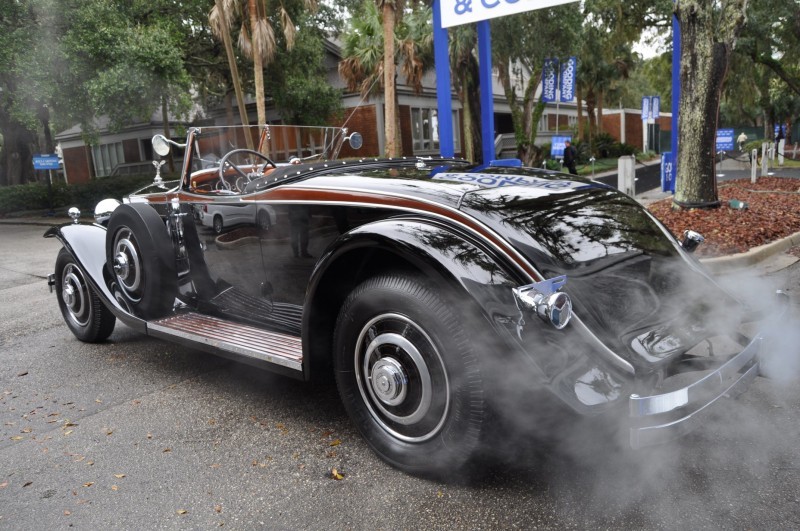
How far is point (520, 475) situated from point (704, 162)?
23.2ft

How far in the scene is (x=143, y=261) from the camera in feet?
13.5

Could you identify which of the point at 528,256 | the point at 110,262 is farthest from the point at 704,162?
the point at 110,262

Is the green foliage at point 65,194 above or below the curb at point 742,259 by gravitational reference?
above

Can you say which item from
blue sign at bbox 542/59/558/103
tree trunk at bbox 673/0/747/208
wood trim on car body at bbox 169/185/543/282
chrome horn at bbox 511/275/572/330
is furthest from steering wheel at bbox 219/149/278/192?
blue sign at bbox 542/59/558/103

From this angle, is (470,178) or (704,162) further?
(704,162)

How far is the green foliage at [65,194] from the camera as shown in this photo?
22578mm

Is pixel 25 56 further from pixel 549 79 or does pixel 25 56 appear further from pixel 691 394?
pixel 691 394

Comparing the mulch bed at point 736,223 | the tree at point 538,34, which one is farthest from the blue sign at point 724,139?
the mulch bed at point 736,223

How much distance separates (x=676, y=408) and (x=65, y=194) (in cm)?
2487

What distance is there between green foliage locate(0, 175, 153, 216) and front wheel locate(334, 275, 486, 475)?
21.8m

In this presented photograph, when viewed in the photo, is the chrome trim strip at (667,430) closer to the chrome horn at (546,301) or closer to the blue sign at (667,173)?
the chrome horn at (546,301)

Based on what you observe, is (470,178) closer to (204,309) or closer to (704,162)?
(204,309)

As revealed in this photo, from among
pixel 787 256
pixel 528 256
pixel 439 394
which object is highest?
pixel 528 256

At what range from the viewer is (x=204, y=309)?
4199 millimetres
